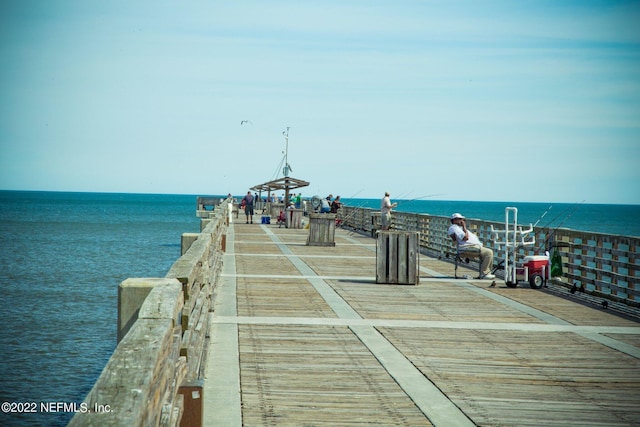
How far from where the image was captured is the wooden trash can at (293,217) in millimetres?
39250

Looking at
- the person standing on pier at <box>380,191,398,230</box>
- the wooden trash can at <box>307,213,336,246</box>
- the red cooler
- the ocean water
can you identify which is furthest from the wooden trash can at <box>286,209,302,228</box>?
the red cooler

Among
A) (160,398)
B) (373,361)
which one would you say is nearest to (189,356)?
(160,398)

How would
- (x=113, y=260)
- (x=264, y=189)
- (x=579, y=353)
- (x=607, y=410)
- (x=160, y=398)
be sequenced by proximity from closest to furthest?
(x=160, y=398) < (x=607, y=410) < (x=579, y=353) < (x=113, y=260) < (x=264, y=189)

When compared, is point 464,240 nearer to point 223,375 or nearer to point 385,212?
point 223,375

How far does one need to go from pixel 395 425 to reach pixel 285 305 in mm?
6260

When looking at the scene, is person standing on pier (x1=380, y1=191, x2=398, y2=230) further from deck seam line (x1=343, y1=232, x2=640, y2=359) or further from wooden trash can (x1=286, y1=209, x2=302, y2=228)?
deck seam line (x1=343, y1=232, x2=640, y2=359)

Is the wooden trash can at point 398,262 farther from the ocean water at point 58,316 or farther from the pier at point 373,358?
the ocean water at point 58,316

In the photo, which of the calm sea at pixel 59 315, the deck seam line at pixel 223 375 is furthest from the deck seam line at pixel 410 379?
the calm sea at pixel 59 315

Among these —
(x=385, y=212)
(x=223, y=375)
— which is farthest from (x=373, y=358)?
(x=385, y=212)

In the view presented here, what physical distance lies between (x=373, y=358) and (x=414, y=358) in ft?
1.47

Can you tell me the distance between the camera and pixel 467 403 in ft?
22.5

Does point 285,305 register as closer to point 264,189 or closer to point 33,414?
point 33,414

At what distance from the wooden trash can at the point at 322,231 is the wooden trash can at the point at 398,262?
36.1ft

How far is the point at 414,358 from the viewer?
28.4 ft
